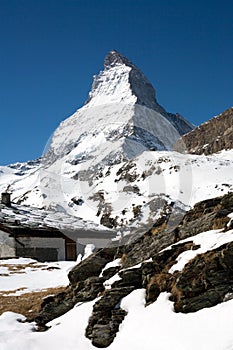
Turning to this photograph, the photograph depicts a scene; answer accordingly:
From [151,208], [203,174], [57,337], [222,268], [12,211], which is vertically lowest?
[57,337]

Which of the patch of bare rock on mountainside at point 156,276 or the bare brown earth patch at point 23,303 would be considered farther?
the bare brown earth patch at point 23,303

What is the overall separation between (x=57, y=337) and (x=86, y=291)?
262 cm

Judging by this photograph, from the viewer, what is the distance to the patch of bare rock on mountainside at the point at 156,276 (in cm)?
1042

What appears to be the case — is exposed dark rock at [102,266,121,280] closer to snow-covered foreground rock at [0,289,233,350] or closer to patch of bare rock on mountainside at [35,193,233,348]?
patch of bare rock on mountainside at [35,193,233,348]

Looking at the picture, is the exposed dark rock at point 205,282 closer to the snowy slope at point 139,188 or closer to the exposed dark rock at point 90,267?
the exposed dark rock at point 90,267

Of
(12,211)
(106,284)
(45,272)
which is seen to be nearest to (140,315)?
(106,284)

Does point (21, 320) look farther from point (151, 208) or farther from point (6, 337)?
point (151, 208)

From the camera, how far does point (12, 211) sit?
172 ft

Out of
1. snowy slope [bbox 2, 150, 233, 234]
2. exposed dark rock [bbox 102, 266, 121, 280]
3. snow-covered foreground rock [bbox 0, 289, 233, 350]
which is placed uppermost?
snowy slope [bbox 2, 150, 233, 234]

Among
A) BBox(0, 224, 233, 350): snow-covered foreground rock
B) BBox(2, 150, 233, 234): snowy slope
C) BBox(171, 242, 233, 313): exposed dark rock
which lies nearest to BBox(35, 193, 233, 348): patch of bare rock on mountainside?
BBox(171, 242, 233, 313): exposed dark rock

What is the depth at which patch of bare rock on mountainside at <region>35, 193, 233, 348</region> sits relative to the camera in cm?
1042

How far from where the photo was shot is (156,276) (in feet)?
39.6

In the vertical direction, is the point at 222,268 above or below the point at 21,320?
above

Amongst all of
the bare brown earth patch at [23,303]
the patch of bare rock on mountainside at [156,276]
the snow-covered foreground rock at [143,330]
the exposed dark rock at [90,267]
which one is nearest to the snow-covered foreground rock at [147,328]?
the snow-covered foreground rock at [143,330]
